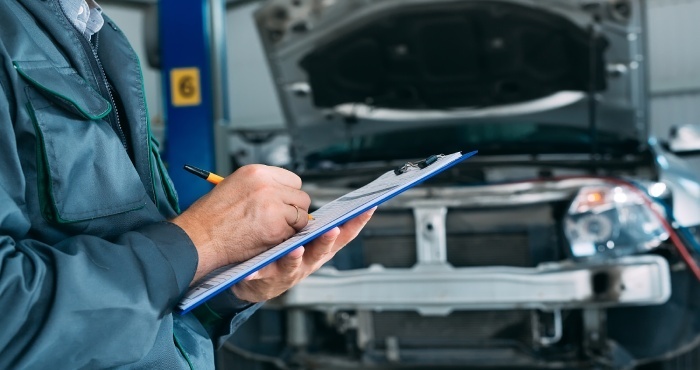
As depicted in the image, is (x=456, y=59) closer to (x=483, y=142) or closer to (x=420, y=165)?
(x=483, y=142)

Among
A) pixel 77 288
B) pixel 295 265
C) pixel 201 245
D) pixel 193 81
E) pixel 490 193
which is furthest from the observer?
pixel 193 81

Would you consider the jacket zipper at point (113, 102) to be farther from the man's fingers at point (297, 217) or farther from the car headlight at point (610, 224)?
the car headlight at point (610, 224)

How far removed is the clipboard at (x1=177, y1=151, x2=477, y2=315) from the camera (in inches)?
33.0

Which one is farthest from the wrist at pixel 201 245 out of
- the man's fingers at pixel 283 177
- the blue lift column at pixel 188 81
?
Answer: the blue lift column at pixel 188 81

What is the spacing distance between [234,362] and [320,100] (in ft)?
4.06

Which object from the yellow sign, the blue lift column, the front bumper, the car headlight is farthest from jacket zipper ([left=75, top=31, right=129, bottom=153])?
the yellow sign

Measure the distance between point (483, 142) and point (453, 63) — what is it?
1.17 ft

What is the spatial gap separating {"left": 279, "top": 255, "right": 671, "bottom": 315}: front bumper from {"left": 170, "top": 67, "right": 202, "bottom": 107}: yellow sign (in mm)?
1710

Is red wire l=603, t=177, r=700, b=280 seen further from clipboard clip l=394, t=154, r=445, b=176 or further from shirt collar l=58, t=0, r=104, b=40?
shirt collar l=58, t=0, r=104, b=40

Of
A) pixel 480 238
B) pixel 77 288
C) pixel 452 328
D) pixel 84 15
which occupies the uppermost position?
pixel 84 15

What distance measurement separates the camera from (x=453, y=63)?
3.38 metres

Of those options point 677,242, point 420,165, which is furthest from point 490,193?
point 420,165

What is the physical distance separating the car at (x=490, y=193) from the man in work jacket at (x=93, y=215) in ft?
5.79

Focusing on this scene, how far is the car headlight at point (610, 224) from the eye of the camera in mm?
2578
